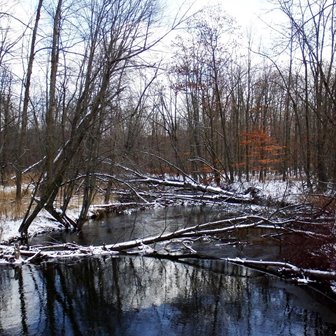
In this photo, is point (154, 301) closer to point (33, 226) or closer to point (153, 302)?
point (153, 302)

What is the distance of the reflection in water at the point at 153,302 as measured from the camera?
21.7 feet

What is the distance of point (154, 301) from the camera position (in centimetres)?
784

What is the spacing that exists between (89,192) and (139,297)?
822 centimetres

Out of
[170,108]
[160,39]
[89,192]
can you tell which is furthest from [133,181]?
[170,108]

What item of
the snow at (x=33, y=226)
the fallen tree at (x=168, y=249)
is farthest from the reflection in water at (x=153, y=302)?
the snow at (x=33, y=226)

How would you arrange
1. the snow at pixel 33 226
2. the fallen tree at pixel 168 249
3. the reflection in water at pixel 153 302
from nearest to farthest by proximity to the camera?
1. the reflection in water at pixel 153 302
2. the fallen tree at pixel 168 249
3. the snow at pixel 33 226

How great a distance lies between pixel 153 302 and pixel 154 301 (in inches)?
2.6

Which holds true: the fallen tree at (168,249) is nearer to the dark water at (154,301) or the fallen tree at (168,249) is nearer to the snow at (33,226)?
the dark water at (154,301)

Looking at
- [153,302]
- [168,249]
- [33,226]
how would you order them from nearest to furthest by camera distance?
[153,302] → [168,249] → [33,226]

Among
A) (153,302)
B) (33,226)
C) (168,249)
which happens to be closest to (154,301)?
(153,302)

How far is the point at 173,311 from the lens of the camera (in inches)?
287

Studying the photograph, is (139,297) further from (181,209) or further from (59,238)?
(181,209)

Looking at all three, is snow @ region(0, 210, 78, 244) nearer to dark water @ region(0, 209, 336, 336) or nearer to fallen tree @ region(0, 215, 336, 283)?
fallen tree @ region(0, 215, 336, 283)

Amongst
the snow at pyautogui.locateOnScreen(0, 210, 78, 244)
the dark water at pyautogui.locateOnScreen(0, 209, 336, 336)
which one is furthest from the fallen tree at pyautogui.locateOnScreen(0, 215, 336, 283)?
the snow at pyautogui.locateOnScreen(0, 210, 78, 244)
